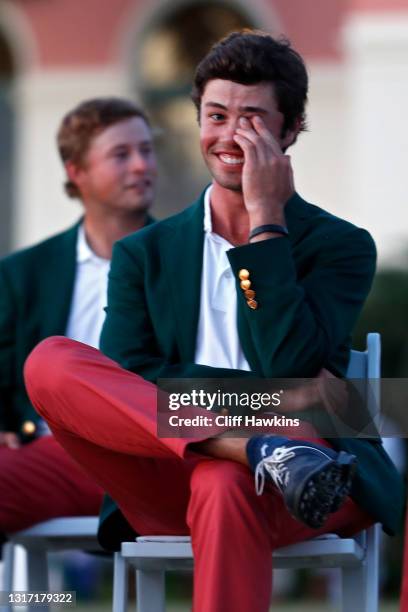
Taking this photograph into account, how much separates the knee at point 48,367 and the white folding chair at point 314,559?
0.39m

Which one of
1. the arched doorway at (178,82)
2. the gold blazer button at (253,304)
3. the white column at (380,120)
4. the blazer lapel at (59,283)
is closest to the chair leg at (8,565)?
the blazer lapel at (59,283)

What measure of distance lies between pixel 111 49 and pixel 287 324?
1140 cm

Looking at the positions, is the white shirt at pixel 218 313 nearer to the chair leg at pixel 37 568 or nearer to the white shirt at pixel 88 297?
the white shirt at pixel 88 297

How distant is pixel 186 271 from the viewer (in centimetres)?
405

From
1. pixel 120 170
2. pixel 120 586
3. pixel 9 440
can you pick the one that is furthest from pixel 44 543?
pixel 120 170

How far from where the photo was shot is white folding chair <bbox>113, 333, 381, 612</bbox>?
146 inches

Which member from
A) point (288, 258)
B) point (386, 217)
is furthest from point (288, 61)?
point (386, 217)

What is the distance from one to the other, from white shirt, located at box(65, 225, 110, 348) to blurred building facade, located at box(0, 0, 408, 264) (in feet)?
27.9

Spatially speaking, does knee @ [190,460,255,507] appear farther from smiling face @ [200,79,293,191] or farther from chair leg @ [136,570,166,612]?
smiling face @ [200,79,293,191]

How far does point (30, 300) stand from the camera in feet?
16.4

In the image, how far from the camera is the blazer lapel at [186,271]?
157 inches

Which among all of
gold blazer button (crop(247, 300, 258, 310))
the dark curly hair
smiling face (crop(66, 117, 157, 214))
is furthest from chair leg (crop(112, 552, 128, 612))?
smiling face (crop(66, 117, 157, 214))

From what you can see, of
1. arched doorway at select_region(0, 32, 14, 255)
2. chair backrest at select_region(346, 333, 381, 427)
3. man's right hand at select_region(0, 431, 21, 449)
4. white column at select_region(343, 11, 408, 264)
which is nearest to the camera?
chair backrest at select_region(346, 333, 381, 427)

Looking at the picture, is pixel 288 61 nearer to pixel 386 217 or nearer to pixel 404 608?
pixel 404 608
